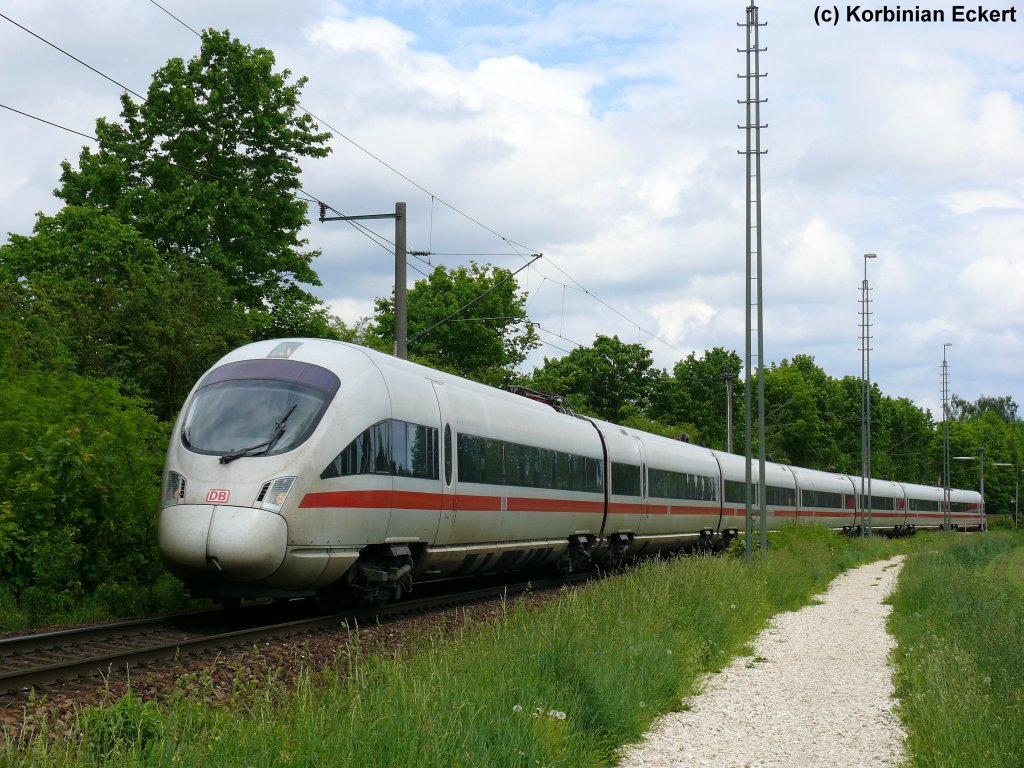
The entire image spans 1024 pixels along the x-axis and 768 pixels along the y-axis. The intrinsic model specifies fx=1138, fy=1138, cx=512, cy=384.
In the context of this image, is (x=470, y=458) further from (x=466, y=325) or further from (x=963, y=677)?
(x=466, y=325)

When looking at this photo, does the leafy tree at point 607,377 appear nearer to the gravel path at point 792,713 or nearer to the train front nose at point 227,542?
the gravel path at point 792,713

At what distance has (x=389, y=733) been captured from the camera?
6.10 m

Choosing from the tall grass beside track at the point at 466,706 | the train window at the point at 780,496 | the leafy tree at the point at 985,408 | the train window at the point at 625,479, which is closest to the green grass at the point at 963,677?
the tall grass beside track at the point at 466,706

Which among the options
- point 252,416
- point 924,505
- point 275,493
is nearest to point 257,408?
point 252,416

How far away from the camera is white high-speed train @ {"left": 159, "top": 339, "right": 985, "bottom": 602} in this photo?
12.0 meters

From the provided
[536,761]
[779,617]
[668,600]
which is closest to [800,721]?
[536,761]

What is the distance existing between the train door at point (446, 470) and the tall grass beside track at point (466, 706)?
2.65m

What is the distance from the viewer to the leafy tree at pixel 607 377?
216 feet

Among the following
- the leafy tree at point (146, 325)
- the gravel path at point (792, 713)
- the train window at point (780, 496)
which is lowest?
the gravel path at point (792, 713)

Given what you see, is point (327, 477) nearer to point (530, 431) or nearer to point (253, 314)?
point (530, 431)

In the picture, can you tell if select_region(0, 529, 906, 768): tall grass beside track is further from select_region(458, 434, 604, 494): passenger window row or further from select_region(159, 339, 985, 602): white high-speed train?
select_region(458, 434, 604, 494): passenger window row

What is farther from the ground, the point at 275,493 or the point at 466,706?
the point at 275,493

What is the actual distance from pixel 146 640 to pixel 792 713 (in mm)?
6157

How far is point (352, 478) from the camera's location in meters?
12.9
